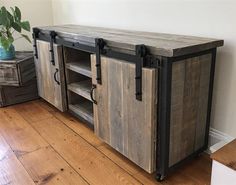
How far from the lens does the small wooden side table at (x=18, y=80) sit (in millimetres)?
2417

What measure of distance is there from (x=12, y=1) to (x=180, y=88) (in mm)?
2376

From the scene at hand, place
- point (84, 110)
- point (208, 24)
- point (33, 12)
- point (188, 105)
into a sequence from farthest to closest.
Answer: point (33, 12) → point (84, 110) → point (208, 24) → point (188, 105)

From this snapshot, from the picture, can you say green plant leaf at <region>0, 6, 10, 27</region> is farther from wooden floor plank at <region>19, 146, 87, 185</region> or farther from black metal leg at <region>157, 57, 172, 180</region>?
black metal leg at <region>157, 57, 172, 180</region>

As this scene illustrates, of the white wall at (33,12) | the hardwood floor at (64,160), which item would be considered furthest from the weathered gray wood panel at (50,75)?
the white wall at (33,12)

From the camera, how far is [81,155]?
5.60 ft

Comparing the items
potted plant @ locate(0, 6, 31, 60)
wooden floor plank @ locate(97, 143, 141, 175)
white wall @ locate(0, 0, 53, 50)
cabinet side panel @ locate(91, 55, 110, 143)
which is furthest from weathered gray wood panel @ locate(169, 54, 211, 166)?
white wall @ locate(0, 0, 53, 50)

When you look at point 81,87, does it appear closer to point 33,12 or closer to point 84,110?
point 84,110

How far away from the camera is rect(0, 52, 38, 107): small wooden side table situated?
2.42m

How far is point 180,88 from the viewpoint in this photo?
1281 millimetres

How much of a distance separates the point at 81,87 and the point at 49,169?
71 cm

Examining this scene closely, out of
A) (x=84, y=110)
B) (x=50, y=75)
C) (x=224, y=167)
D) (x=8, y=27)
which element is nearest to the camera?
(x=224, y=167)

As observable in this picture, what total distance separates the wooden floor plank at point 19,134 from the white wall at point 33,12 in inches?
38.7

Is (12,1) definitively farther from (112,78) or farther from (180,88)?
(180,88)

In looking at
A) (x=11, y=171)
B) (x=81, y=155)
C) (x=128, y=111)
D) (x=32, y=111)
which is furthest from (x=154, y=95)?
(x=32, y=111)
